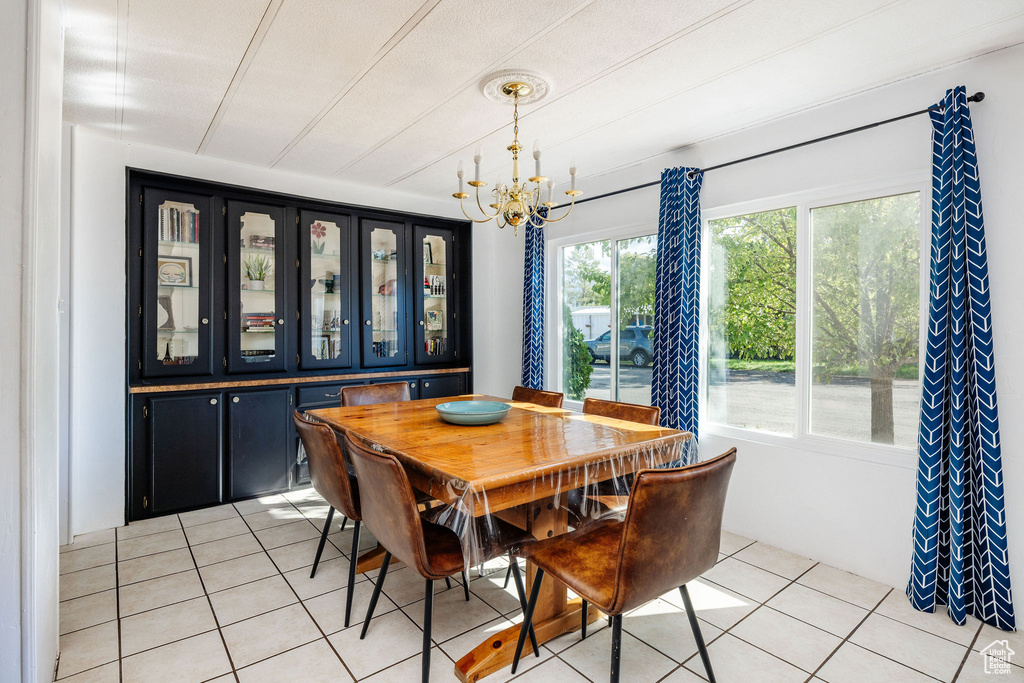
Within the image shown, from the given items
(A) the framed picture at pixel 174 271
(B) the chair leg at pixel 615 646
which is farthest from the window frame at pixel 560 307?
(A) the framed picture at pixel 174 271

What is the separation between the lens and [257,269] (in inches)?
153

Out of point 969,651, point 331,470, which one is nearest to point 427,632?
point 331,470

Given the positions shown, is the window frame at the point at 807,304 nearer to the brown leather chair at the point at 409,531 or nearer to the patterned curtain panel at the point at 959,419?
the patterned curtain panel at the point at 959,419

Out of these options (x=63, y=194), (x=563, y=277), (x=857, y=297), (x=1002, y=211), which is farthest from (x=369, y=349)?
(x=1002, y=211)

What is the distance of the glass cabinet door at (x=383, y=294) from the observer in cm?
438

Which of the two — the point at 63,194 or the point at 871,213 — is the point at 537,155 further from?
the point at 63,194

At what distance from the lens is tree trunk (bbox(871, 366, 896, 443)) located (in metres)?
2.65

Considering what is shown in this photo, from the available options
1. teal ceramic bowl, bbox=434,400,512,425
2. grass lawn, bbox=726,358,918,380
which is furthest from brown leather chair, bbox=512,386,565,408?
grass lawn, bbox=726,358,918,380

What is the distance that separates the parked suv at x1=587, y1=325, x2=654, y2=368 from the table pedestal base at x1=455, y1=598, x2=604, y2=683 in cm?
213

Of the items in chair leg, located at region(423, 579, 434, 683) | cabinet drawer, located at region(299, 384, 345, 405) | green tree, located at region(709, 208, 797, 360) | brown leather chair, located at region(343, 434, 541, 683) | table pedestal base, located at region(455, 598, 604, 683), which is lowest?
table pedestal base, located at region(455, 598, 604, 683)

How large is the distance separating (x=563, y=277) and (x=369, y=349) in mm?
1879

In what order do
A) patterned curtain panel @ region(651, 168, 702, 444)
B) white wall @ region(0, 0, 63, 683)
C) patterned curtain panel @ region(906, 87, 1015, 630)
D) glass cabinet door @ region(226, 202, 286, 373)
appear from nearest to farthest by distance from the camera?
white wall @ region(0, 0, 63, 683)
patterned curtain panel @ region(906, 87, 1015, 630)
patterned curtain panel @ region(651, 168, 702, 444)
glass cabinet door @ region(226, 202, 286, 373)

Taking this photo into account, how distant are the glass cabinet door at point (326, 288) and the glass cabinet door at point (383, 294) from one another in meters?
0.13

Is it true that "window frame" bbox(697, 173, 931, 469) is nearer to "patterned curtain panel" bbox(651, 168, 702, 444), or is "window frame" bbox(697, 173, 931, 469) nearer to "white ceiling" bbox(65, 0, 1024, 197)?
"patterned curtain panel" bbox(651, 168, 702, 444)
